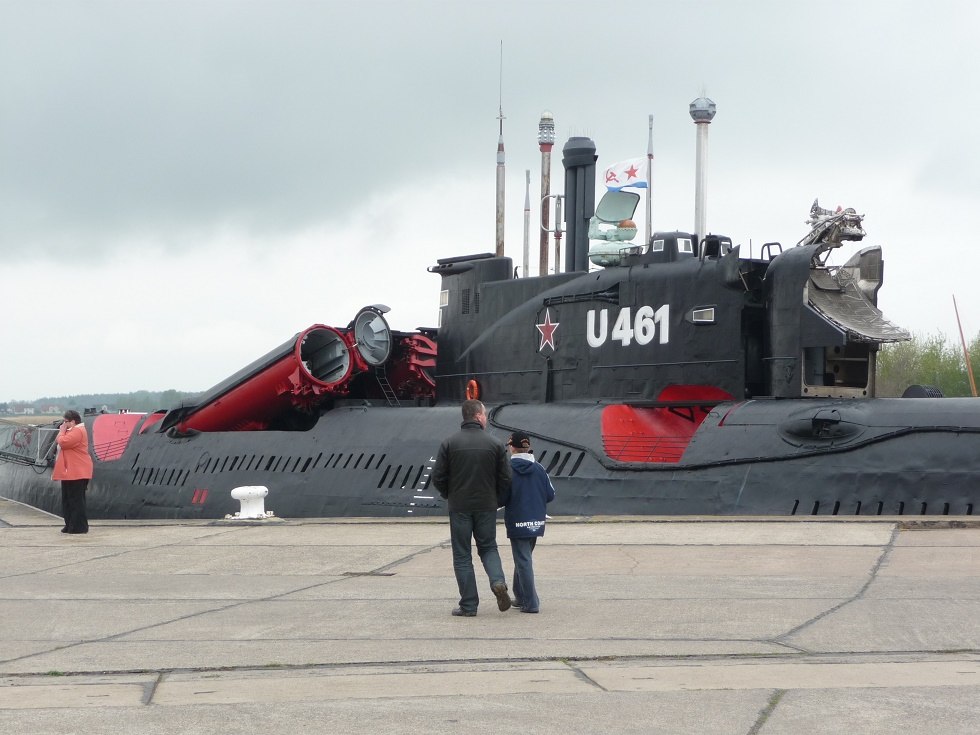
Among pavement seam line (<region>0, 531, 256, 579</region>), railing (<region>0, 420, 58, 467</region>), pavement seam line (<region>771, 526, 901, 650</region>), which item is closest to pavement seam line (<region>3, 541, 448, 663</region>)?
pavement seam line (<region>0, 531, 256, 579</region>)

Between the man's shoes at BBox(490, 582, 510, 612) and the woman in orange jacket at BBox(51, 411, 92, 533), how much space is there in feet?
27.4

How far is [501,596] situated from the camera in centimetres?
919

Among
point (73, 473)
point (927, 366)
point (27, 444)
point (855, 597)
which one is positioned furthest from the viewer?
point (927, 366)

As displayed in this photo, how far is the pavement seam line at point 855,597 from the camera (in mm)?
7984

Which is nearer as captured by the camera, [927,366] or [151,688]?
[151,688]

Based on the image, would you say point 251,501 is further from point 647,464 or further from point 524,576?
point 524,576

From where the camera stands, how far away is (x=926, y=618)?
8.38m

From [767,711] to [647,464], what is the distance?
37.7 feet

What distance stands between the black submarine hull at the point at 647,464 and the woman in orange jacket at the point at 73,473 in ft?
17.5

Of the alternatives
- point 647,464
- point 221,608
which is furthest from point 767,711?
point 647,464

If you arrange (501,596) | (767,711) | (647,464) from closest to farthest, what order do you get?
1. (767,711)
2. (501,596)
3. (647,464)

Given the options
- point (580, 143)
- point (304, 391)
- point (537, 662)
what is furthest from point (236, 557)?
point (580, 143)

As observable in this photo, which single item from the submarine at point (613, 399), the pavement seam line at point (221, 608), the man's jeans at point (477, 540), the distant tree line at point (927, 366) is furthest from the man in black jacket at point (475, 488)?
the distant tree line at point (927, 366)

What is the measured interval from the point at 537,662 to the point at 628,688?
0.88m
